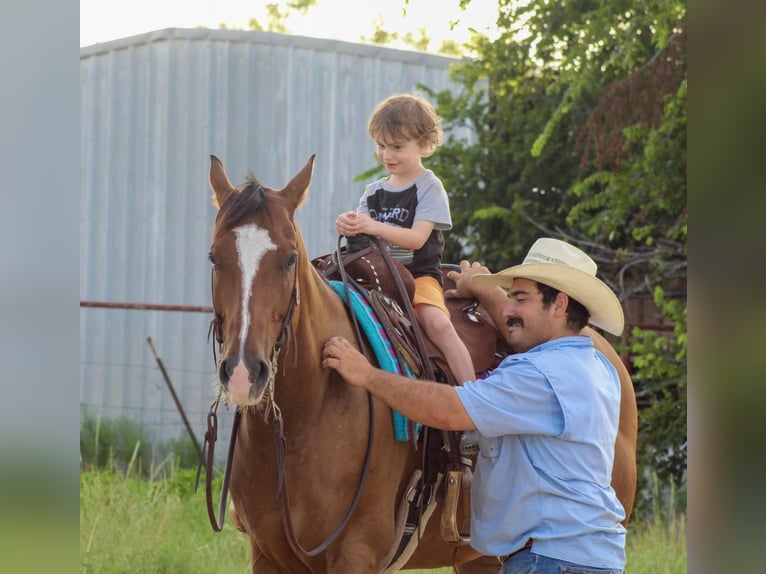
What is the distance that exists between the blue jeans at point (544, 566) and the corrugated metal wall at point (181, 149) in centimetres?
760

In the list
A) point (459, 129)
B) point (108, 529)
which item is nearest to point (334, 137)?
point (459, 129)

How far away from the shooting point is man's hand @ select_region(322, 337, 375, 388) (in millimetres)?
3076

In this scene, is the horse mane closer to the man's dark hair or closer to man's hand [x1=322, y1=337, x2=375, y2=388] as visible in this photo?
man's hand [x1=322, y1=337, x2=375, y2=388]

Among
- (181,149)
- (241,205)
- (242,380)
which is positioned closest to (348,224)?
(241,205)

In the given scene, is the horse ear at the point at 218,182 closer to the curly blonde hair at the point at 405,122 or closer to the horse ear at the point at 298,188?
the horse ear at the point at 298,188

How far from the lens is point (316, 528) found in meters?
3.15

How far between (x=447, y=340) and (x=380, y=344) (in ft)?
1.31

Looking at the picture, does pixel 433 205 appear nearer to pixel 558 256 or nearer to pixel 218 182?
pixel 558 256

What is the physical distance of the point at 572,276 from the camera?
125 inches

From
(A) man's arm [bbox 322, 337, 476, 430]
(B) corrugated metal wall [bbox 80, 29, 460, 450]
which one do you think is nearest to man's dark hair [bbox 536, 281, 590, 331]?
(A) man's arm [bbox 322, 337, 476, 430]

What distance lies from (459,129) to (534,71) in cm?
117

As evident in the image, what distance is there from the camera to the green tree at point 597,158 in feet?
27.5

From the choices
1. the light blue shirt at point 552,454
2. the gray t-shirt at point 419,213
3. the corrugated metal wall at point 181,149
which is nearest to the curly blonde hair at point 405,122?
the gray t-shirt at point 419,213
